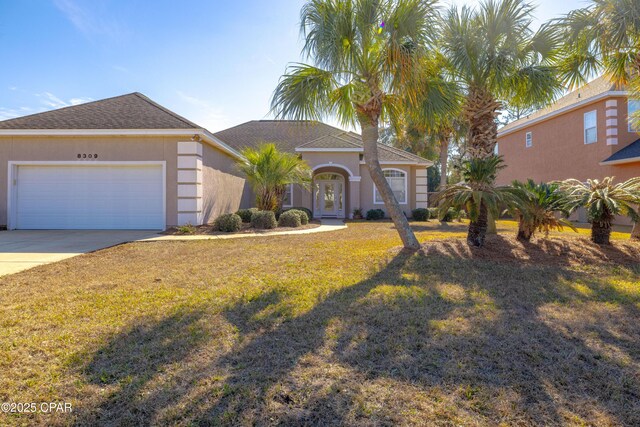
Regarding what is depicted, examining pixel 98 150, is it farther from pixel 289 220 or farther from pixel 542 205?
pixel 542 205

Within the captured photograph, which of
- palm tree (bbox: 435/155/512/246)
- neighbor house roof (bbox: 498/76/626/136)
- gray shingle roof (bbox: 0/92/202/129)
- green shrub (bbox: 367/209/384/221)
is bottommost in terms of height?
green shrub (bbox: 367/209/384/221)

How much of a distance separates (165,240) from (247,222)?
4.79 m

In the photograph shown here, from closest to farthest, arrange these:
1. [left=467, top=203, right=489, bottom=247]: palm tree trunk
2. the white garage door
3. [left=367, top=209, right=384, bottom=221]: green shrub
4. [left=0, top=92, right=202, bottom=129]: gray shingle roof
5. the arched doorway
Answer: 1. [left=467, top=203, right=489, bottom=247]: palm tree trunk
2. [left=0, top=92, right=202, bottom=129]: gray shingle roof
3. the white garage door
4. [left=367, top=209, right=384, bottom=221]: green shrub
5. the arched doorway

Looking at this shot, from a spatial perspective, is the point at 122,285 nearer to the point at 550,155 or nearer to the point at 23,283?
the point at 23,283

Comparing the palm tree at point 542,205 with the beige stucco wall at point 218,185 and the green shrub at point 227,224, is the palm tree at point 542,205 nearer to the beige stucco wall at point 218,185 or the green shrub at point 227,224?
the green shrub at point 227,224

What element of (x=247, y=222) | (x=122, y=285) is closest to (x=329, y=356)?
(x=122, y=285)

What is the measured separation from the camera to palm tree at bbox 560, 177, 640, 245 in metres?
7.07

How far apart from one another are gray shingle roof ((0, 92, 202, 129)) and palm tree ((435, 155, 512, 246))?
9238 mm

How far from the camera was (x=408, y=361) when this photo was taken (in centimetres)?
277

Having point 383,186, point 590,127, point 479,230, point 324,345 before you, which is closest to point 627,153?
point 590,127

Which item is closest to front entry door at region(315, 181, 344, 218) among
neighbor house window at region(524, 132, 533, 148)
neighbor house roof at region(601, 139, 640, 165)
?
neighbor house window at region(524, 132, 533, 148)

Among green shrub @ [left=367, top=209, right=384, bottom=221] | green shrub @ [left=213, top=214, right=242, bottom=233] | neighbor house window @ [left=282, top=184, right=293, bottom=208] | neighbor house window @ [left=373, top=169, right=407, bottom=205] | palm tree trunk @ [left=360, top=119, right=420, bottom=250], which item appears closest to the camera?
palm tree trunk @ [left=360, top=119, right=420, bottom=250]

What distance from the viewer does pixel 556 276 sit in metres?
5.59

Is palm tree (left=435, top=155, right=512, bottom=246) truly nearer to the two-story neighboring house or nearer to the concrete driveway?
the two-story neighboring house
